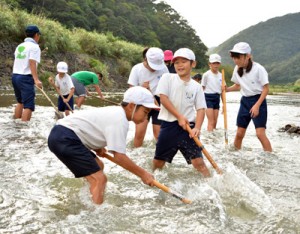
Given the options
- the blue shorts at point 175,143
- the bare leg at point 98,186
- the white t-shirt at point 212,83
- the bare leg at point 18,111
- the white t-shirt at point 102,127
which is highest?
the white t-shirt at point 212,83

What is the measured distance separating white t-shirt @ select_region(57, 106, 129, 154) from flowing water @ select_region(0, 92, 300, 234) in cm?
58

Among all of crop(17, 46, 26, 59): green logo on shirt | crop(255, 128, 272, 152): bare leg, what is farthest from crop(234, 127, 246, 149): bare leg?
crop(17, 46, 26, 59): green logo on shirt

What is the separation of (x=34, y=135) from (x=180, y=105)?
336 centimetres

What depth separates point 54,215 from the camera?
10.0 ft

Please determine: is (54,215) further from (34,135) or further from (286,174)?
(34,135)

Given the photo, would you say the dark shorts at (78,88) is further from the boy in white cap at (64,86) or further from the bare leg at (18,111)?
the bare leg at (18,111)

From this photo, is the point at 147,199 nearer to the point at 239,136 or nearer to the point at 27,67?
the point at 239,136

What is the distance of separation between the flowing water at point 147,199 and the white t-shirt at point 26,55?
2.11 m

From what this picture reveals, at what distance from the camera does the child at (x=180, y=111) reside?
4121mm

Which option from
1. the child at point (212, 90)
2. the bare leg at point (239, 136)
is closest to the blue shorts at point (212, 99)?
the child at point (212, 90)

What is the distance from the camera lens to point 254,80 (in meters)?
5.71

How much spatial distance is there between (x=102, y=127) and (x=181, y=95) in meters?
1.39

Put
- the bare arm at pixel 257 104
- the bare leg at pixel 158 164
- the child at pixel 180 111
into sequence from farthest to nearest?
the bare arm at pixel 257 104 < the bare leg at pixel 158 164 < the child at pixel 180 111

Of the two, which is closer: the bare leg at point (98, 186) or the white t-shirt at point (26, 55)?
the bare leg at point (98, 186)
